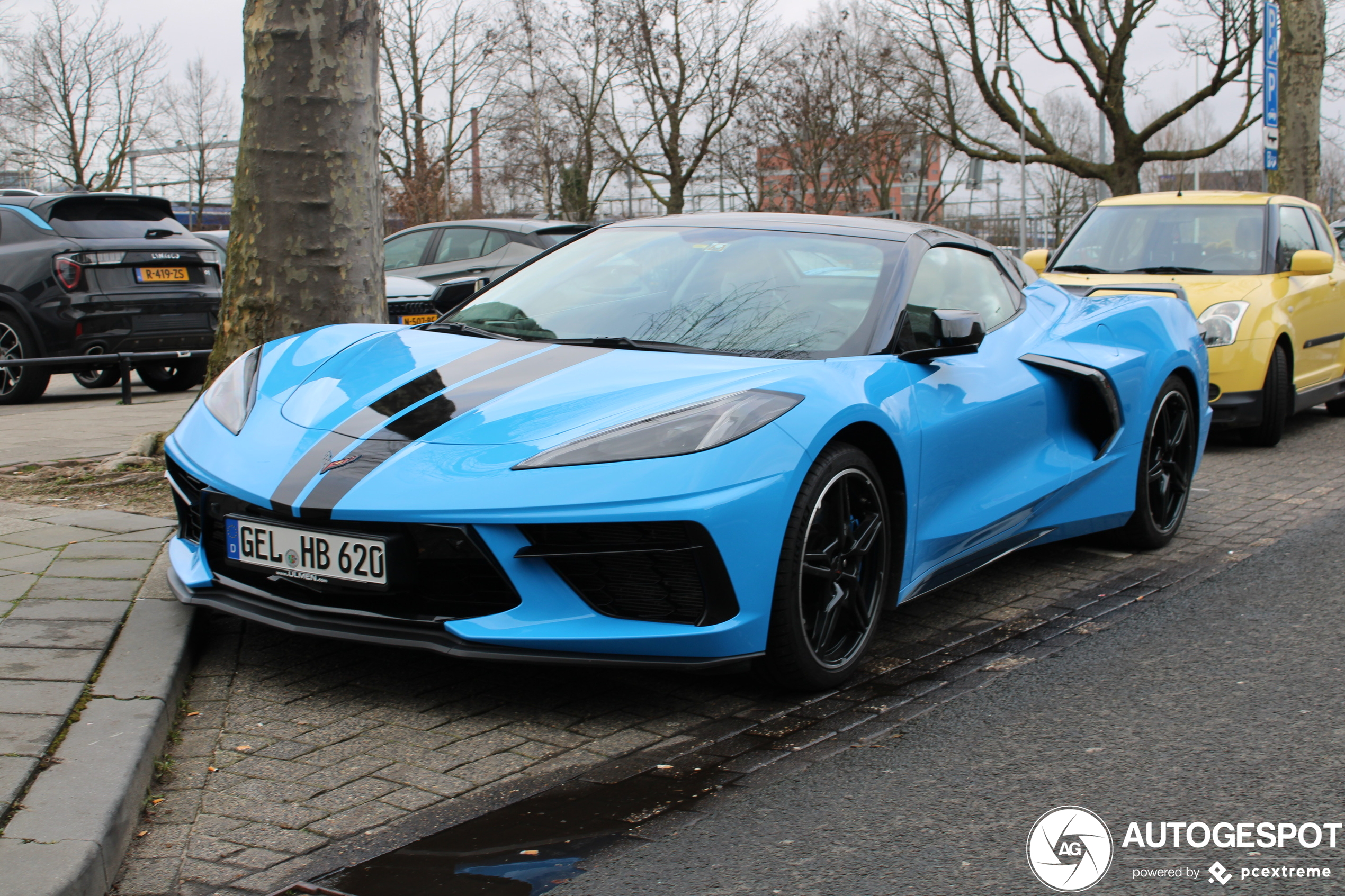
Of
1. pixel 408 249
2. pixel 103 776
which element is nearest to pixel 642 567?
pixel 103 776

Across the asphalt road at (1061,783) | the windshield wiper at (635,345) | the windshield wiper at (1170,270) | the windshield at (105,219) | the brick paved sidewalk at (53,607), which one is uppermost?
the windshield at (105,219)

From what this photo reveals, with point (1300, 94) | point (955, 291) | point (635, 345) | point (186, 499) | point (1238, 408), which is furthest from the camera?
point (1300, 94)

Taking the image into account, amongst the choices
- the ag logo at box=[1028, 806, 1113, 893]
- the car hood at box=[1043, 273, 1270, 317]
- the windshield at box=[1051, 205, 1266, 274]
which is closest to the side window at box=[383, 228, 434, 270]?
the windshield at box=[1051, 205, 1266, 274]

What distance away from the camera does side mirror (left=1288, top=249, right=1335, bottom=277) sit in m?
8.00

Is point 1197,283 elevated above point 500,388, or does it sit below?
above

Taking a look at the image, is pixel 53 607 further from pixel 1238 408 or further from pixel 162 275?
pixel 162 275

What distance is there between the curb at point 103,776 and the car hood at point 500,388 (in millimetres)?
749

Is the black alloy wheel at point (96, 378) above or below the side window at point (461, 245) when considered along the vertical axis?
below

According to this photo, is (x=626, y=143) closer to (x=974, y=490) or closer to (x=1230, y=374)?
(x=1230, y=374)

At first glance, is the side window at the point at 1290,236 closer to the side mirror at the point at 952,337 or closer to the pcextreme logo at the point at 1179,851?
the side mirror at the point at 952,337

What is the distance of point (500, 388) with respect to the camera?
3.48 m

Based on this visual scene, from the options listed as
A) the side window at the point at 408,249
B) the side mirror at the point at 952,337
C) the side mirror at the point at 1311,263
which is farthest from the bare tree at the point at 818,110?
the side mirror at the point at 952,337

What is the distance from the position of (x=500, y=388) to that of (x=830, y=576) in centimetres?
101

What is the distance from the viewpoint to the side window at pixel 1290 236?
859 cm
